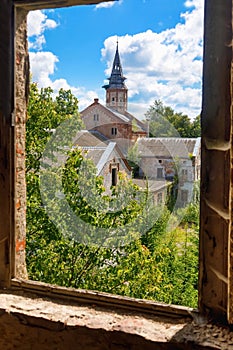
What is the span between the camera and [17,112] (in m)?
1.37

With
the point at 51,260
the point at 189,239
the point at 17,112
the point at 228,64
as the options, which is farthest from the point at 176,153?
the point at 51,260

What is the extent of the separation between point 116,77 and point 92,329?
1010 mm

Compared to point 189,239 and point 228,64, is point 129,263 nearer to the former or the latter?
point 189,239

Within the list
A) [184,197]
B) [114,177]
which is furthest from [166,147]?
[114,177]

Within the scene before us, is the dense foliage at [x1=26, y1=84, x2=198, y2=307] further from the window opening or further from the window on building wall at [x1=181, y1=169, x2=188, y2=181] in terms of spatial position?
the window on building wall at [x1=181, y1=169, x2=188, y2=181]

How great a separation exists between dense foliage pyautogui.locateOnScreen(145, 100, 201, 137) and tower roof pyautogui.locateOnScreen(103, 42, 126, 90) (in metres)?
0.19

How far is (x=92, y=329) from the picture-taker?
1090mm

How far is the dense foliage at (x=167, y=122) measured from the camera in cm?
136

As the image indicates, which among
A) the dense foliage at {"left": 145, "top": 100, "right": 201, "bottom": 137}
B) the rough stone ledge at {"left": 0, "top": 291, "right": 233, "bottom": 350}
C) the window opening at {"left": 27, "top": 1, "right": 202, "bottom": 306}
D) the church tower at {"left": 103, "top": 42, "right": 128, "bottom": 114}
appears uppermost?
the church tower at {"left": 103, "top": 42, "right": 128, "bottom": 114}

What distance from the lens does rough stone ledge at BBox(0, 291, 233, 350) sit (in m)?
1.02

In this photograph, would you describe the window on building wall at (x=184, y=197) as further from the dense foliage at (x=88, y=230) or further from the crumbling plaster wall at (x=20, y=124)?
the crumbling plaster wall at (x=20, y=124)

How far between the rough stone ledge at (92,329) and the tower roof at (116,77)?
0.91m

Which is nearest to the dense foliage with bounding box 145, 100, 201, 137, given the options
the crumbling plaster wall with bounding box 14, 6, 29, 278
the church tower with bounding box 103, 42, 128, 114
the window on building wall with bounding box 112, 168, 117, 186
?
the church tower with bounding box 103, 42, 128, 114

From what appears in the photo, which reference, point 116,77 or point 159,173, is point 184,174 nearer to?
point 159,173
